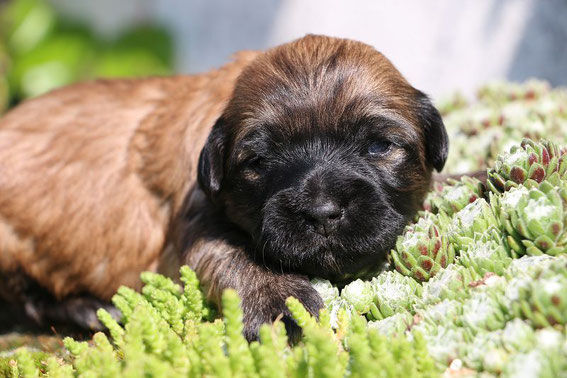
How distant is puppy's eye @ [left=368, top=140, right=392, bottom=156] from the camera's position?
2.63 meters

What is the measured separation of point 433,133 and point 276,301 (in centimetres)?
105

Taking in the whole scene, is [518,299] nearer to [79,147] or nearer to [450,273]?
[450,273]

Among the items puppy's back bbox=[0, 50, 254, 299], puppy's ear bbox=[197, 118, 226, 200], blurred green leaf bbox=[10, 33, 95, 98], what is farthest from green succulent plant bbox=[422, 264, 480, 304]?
blurred green leaf bbox=[10, 33, 95, 98]

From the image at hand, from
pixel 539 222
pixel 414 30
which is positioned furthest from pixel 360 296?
pixel 414 30

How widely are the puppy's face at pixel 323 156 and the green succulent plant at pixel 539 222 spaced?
1.53 ft

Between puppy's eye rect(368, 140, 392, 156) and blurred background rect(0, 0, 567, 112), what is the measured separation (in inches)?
134

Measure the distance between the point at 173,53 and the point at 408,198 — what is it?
6.80 m

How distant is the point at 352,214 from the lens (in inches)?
94.5

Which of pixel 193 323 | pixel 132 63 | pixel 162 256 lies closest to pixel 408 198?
pixel 193 323

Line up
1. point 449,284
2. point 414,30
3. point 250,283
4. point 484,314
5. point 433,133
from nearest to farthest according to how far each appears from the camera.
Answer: point 484,314 < point 449,284 < point 250,283 < point 433,133 < point 414,30

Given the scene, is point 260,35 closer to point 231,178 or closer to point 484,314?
point 231,178

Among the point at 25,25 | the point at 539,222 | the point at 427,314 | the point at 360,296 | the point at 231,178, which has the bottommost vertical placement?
the point at 25,25

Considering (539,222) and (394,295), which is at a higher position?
(539,222)

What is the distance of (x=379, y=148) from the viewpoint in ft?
8.68
